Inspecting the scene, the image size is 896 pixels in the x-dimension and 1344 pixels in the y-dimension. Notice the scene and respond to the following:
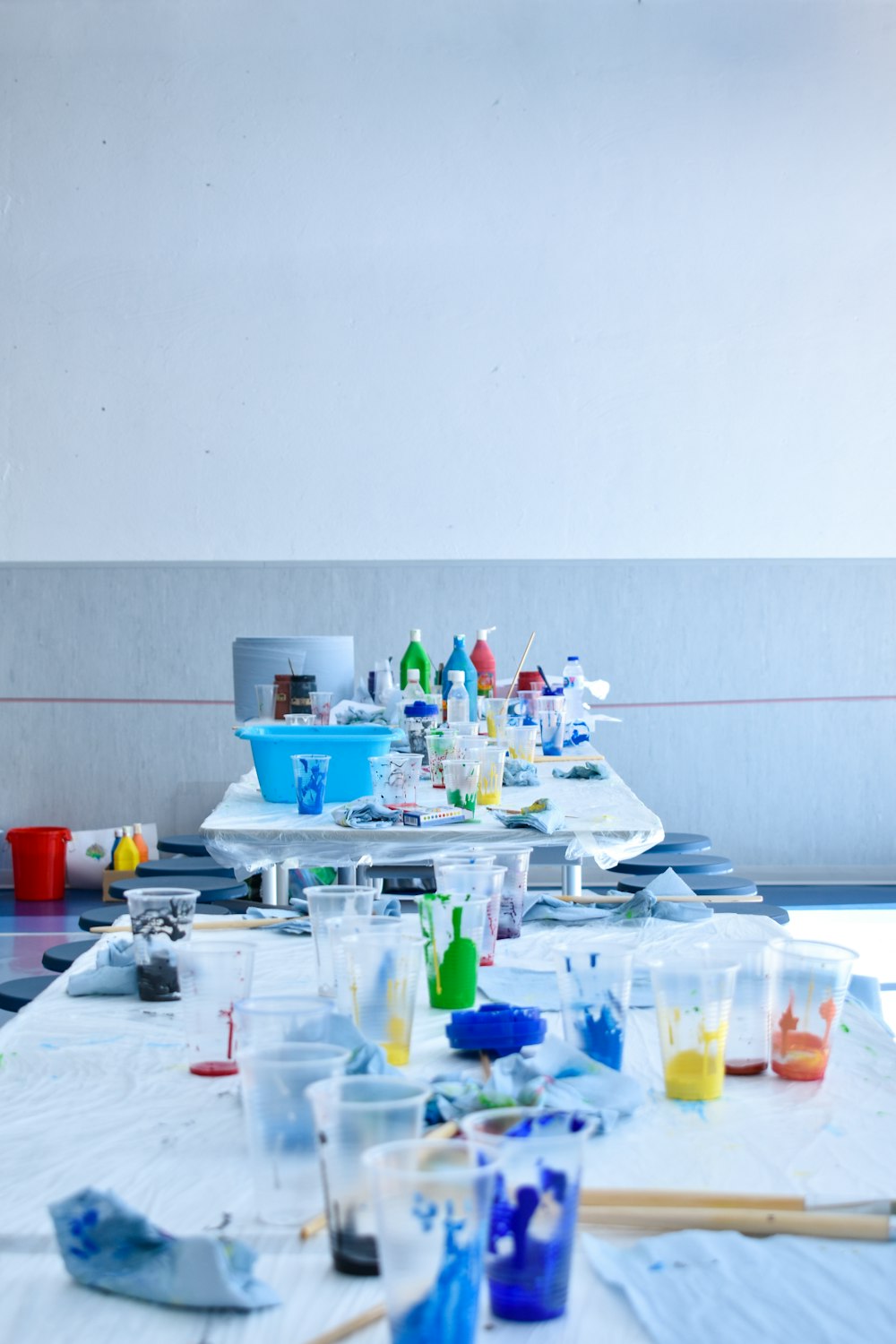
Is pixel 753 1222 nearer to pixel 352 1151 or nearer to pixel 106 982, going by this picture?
pixel 352 1151

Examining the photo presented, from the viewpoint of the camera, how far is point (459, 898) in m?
1.52

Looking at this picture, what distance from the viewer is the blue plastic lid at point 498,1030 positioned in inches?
52.2

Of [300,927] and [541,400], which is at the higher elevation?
[541,400]

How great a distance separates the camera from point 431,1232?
76 centimetres

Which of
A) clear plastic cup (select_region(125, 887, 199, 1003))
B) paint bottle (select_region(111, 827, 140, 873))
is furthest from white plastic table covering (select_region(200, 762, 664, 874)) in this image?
paint bottle (select_region(111, 827, 140, 873))

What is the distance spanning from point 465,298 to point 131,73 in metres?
1.79

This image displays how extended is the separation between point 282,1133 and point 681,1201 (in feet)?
0.95

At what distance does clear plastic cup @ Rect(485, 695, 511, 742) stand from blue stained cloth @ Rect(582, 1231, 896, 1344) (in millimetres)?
2889

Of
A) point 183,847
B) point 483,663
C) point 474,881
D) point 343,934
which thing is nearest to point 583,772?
point 483,663

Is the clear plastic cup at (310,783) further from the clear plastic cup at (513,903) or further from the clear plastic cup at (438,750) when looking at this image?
the clear plastic cup at (513,903)

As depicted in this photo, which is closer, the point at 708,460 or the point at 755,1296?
the point at 755,1296

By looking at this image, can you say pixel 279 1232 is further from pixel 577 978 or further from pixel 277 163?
pixel 277 163

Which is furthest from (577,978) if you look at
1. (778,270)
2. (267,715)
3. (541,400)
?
(778,270)

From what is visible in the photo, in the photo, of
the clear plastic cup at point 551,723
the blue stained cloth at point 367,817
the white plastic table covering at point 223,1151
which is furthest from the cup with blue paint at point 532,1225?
the clear plastic cup at point 551,723
